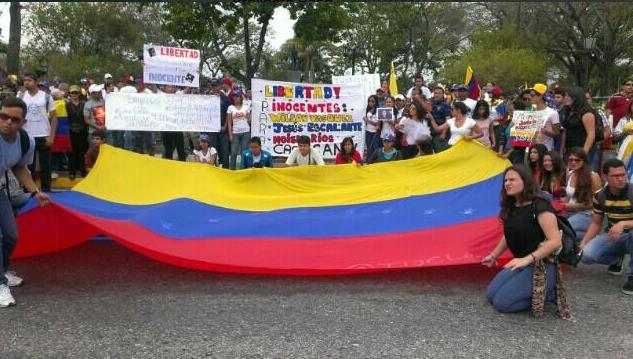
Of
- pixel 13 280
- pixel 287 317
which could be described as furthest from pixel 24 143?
pixel 287 317

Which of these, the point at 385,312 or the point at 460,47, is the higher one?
the point at 460,47

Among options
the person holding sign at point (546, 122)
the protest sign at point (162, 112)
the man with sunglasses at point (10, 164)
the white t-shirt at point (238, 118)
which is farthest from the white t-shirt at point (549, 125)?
the man with sunglasses at point (10, 164)

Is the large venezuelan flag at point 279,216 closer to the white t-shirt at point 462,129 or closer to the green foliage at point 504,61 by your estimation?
the white t-shirt at point 462,129

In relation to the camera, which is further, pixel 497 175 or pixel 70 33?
pixel 70 33

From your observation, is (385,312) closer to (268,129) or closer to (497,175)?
(497,175)

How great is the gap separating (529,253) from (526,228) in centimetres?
20

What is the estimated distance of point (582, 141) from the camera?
7277 millimetres

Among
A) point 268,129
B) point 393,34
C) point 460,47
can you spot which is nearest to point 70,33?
point 393,34

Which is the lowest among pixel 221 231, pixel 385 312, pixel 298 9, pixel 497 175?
pixel 385 312

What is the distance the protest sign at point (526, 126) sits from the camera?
7871 millimetres

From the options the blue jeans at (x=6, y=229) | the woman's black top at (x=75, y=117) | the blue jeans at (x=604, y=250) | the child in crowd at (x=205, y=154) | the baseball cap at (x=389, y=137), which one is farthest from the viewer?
the woman's black top at (x=75, y=117)

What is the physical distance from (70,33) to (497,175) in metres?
47.9

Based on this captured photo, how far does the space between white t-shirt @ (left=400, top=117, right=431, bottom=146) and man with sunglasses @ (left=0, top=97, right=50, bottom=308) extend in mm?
5842

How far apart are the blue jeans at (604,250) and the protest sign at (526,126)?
2728 millimetres
